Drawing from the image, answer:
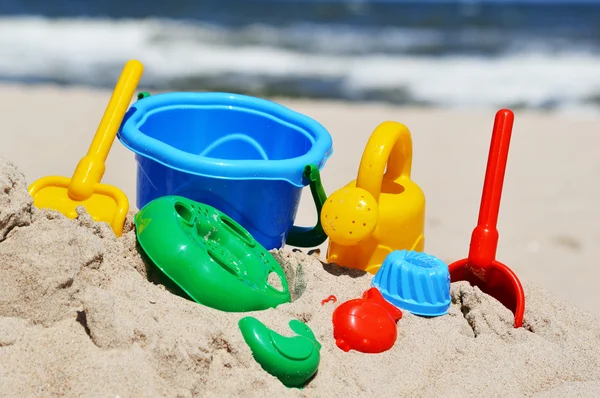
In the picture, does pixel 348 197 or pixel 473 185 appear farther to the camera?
pixel 473 185

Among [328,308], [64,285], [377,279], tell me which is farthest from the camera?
[377,279]

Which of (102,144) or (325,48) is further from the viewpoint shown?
(325,48)

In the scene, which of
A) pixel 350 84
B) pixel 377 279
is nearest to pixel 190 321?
pixel 377 279

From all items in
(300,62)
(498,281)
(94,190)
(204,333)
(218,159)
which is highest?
(218,159)

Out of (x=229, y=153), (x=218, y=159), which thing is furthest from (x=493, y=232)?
(x=229, y=153)

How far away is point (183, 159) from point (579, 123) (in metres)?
3.96

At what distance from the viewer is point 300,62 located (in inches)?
319

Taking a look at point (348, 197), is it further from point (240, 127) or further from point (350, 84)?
Result: point (350, 84)

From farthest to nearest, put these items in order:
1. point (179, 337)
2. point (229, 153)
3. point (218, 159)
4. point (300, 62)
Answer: point (300, 62) < point (229, 153) < point (218, 159) < point (179, 337)

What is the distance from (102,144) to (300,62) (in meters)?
6.14

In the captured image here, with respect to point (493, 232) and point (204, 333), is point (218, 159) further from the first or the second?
point (493, 232)

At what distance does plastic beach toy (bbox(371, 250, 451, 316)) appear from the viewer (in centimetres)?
207

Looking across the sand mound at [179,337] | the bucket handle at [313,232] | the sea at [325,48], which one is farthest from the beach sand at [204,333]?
the sea at [325,48]

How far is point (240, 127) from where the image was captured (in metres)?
2.55
